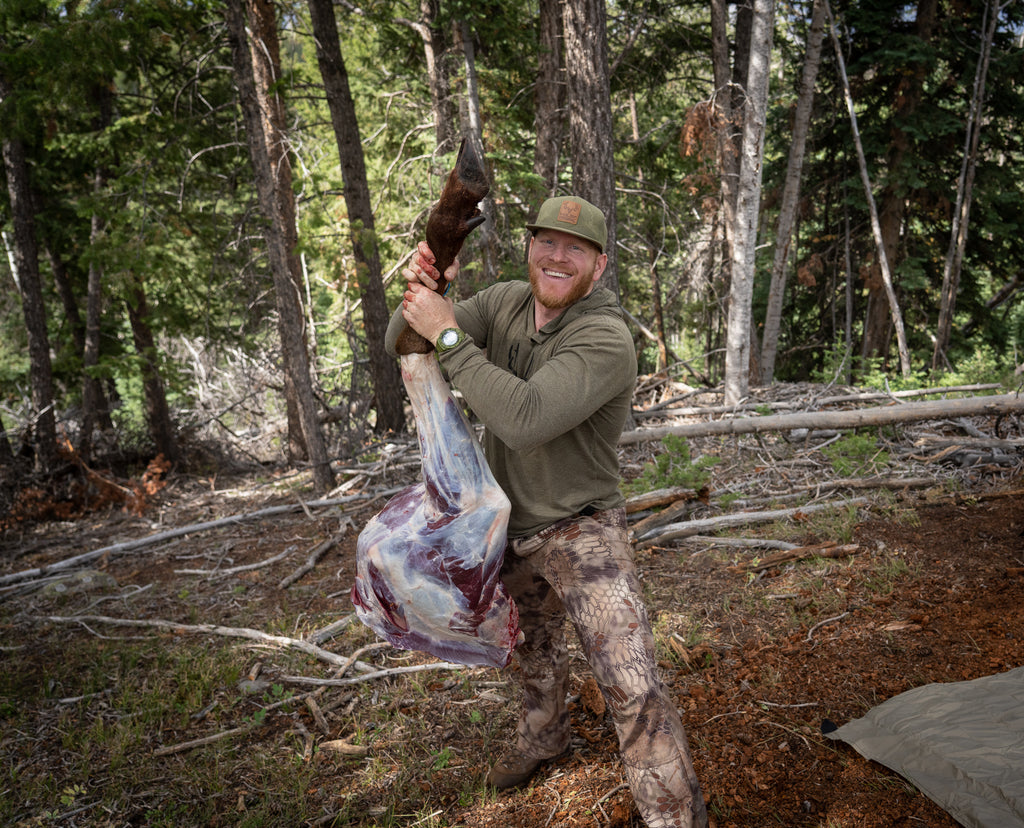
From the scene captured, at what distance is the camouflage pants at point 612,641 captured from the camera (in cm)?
227

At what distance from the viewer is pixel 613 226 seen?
687 cm

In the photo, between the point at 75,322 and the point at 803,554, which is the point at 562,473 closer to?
the point at 803,554

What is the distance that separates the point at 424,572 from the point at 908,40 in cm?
1458

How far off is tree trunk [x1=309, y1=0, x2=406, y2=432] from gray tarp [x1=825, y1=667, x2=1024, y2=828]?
22.3 feet

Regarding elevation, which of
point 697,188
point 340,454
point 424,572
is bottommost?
point 340,454

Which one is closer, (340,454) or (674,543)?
(674,543)

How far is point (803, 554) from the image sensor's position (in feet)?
15.8

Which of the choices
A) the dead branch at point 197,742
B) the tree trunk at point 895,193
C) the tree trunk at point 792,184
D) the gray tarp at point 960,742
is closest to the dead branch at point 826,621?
the gray tarp at point 960,742

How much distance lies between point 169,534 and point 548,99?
27.2ft

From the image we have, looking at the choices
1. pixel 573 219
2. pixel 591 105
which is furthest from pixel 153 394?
pixel 573 219

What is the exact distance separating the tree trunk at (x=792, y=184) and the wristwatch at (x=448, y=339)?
11280 mm

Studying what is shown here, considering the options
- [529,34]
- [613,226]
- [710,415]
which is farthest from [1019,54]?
[613,226]

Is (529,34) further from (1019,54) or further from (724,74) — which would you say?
(1019,54)

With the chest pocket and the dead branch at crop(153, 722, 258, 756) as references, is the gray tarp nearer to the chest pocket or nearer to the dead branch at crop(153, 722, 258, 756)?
the chest pocket
